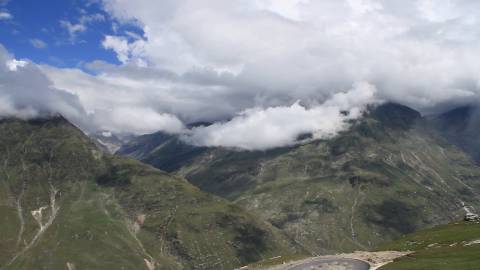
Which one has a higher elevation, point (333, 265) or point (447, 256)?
point (447, 256)

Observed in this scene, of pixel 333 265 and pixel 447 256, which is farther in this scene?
pixel 333 265

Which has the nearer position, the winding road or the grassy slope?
the grassy slope

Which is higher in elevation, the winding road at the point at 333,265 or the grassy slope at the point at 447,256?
the grassy slope at the point at 447,256

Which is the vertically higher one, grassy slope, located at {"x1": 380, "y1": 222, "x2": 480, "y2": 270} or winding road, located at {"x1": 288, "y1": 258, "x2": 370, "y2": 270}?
grassy slope, located at {"x1": 380, "y1": 222, "x2": 480, "y2": 270}

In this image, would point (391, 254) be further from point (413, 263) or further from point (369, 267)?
point (413, 263)

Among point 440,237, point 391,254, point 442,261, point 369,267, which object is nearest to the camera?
point 442,261

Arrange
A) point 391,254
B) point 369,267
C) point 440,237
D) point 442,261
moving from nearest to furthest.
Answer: point 442,261 < point 369,267 < point 391,254 < point 440,237

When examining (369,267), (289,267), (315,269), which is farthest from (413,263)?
(289,267)

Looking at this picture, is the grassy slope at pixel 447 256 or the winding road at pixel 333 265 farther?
Answer: the winding road at pixel 333 265
